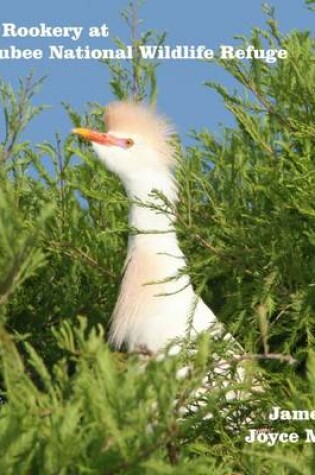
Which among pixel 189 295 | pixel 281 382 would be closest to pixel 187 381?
pixel 281 382

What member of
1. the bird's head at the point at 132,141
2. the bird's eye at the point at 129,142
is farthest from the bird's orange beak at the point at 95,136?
the bird's eye at the point at 129,142

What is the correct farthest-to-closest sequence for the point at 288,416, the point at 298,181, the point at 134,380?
the point at 298,181
the point at 288,416
the point at 134,380

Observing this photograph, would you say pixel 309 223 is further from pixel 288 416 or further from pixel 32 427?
pixel 32 427

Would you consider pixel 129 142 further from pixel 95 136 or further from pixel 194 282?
pixel 194 282

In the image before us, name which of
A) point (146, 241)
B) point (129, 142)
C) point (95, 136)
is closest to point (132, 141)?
point (129, 142)

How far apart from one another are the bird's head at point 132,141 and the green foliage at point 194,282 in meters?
0.09

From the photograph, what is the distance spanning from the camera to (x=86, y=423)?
321cm

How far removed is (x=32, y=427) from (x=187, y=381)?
0.36 meters

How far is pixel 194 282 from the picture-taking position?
5551 millimetres

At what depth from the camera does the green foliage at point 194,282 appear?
3.08m

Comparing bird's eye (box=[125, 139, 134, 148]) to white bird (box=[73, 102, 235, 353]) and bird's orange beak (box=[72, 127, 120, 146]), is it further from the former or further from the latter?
bird's orange beak (box=[72, 127, 120, 146])

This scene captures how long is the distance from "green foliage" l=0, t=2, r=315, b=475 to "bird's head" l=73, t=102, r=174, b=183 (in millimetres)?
86

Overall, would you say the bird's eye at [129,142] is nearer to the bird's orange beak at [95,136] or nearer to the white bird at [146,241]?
the white bird at [146,241]

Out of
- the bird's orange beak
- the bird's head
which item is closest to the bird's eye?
the bird's head
